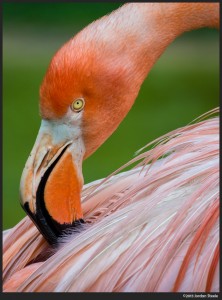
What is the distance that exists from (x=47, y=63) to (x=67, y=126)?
0.74 meters

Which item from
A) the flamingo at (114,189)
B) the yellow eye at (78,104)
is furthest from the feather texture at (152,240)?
the yellow eye at (78,104)

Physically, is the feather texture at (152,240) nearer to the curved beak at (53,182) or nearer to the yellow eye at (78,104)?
the curved beak at (53,182)

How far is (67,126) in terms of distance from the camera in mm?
1908

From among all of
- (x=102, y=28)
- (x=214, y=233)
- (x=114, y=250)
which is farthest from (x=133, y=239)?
(x=102, y=28)

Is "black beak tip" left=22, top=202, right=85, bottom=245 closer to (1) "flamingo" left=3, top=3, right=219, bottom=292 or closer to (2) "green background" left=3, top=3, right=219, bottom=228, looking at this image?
(1) "flamingo" left=3, top=3, right=219, bottom=292

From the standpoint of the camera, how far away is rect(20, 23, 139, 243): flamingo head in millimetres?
1809

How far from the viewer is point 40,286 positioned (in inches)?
67.8

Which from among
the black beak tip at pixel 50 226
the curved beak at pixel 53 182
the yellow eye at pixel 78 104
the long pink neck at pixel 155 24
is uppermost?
the long pink neck at pixel 155 24

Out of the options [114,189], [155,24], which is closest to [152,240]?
[114,189]

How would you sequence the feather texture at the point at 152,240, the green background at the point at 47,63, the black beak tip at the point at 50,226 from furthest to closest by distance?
the green background at the point at 47,63 < the black beak tip at the point at 50,226 < the feather texture at the point at 152,240

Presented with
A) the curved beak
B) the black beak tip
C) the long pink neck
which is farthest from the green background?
the black beak tip

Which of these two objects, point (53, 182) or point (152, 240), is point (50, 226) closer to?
point (53, 182)

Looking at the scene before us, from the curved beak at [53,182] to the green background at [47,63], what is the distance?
0.43 meters

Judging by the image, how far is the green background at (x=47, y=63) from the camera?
93.0 inches
